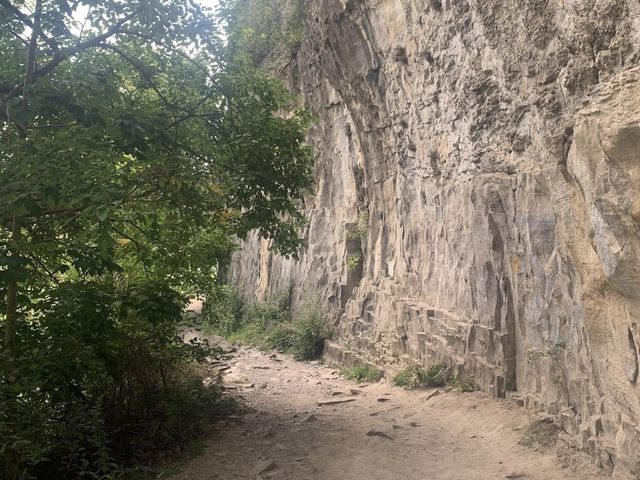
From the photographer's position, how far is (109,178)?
4.79 meters

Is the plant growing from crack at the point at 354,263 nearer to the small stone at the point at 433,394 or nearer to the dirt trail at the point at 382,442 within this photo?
the dirt trail at the point at 382,442

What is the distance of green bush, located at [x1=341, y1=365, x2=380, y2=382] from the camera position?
977cm

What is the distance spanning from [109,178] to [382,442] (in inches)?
156

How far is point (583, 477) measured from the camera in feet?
15.2

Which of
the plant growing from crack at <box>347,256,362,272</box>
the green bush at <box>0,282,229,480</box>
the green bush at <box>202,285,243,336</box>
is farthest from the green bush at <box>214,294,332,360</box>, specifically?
the green bush at <box>0,282,229,480</box>

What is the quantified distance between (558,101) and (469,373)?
3.80m

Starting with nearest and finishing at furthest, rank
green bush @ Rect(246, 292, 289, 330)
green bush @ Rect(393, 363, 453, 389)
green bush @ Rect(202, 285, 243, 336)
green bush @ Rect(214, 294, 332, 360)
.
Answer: green bush @ Rect(393, 363, 453, 389) → green bush @ Rect(214, 294, 332, 360) → green bush @ Rect(246, 292, 289, 330) → green bush @ Rect(202, 285, 243, 336)

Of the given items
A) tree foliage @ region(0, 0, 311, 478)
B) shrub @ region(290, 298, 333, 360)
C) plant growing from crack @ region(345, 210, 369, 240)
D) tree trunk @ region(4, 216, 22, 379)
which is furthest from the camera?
shrub @ region(290, 298, 333, 360)

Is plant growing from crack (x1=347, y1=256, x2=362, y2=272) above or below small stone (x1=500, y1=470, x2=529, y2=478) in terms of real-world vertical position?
above

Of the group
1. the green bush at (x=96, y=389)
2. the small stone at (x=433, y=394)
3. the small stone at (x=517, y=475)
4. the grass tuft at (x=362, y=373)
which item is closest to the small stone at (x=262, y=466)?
the green bush at (x=96, y=389)

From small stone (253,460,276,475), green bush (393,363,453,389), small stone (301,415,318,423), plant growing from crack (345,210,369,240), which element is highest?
plant growing from crack (345,210,369,240)

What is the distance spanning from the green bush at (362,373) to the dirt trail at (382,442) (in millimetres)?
1101

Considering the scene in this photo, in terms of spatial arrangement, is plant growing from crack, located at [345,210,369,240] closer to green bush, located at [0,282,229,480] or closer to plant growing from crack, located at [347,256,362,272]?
plant growing from crack, located at [347,256,362,272]

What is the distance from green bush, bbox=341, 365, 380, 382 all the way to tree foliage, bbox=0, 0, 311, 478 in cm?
327
